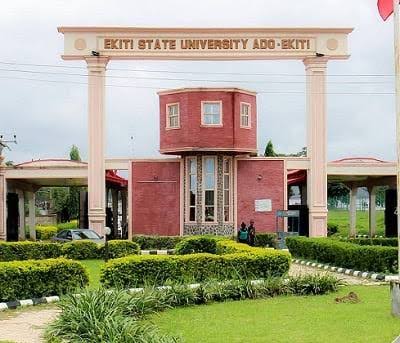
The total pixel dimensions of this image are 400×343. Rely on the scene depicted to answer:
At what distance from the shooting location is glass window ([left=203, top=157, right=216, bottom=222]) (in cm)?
3056

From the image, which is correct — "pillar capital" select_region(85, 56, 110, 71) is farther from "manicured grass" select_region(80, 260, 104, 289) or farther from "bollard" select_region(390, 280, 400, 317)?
"bollard" select_region(390, 280, 400, 317)

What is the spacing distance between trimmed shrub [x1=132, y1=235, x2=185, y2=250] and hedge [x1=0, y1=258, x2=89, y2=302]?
1487 cm

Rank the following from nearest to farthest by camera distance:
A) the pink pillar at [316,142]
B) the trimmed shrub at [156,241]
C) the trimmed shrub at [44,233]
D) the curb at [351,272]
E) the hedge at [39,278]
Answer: the hedge at [39,278] → the curb at [351,272] → the trimmed shrub at [156,241] → the pink pillar at [316,142] → the trimmed shrub at [44,233]

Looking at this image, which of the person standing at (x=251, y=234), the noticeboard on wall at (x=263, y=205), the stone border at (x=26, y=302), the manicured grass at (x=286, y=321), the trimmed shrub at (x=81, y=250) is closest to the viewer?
the manicured grass at (x=286, y=321)

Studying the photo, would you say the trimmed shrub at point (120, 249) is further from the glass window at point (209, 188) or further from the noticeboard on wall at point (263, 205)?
the noticeboard on wall at point (263, 205)

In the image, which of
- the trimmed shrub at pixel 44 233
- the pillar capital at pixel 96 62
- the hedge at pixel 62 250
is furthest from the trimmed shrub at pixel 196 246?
the trimmed shrub at pixel 44 233

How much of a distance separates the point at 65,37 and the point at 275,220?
35.5ft

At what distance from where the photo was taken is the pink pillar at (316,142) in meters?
30.2

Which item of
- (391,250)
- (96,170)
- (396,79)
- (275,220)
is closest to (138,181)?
(96,170)

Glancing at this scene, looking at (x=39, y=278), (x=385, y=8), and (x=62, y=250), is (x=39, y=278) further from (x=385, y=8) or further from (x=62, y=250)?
(x=62, y=250)

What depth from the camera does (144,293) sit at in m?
12.0

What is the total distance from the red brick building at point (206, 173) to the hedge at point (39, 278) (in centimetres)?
1588

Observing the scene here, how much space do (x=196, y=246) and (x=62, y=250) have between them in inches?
160

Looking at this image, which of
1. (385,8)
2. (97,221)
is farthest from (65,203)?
(385,8)
